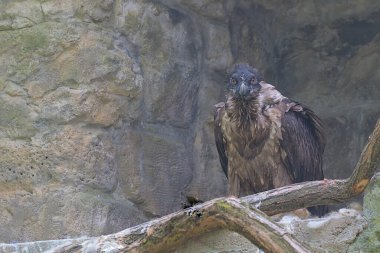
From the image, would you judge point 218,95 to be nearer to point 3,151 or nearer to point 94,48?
point 94,48

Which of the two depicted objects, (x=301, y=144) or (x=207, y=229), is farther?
(x=301, y=144)

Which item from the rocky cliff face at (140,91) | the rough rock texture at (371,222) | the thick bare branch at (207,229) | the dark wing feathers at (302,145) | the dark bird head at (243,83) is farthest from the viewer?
the dark bird head at (243,83)

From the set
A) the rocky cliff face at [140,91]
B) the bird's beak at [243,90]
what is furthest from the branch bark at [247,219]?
the bird's beak at [243,90]

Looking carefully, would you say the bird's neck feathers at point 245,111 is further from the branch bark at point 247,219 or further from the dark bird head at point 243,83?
the branch bark at point 247,219

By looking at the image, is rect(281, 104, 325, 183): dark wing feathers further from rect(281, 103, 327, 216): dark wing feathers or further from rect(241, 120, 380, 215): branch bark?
rect(241, 120, 380, 215): branch bark

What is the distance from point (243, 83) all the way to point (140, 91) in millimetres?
622

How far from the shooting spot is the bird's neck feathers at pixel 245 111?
6.21 m

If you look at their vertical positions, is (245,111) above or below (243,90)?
below

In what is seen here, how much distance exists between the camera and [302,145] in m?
6.17

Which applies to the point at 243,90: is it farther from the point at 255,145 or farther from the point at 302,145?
the point at 302,145

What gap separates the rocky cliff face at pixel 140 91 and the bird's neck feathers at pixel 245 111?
0.34 meters

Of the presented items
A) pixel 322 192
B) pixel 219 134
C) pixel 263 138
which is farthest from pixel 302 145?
pixel 322 192

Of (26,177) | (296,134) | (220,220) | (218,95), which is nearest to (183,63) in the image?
(218,95)

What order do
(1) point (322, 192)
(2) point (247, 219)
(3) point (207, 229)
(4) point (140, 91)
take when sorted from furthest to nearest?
(4) point (140, 91)
(1) point (322, 192)
(3) point (207, 229)
(2) point (247, 219)
